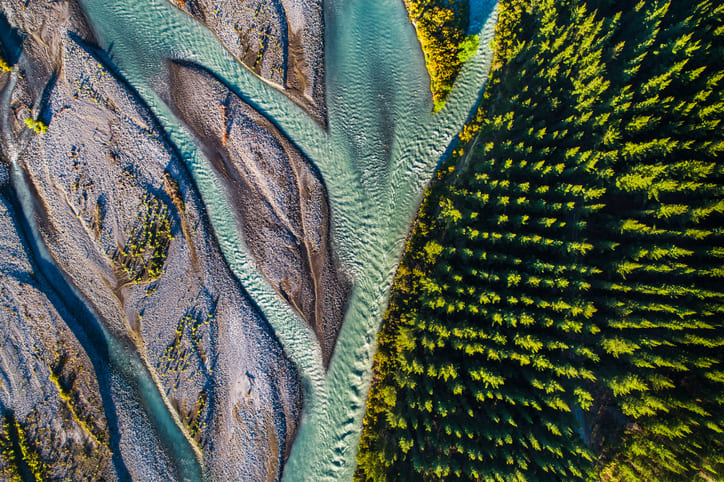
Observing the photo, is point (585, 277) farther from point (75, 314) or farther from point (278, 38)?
point (75, 314)

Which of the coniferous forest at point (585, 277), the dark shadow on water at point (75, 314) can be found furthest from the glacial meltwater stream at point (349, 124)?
the dark shadow on water at point (75, 314)

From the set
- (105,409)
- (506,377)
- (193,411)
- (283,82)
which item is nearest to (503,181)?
(506,377)

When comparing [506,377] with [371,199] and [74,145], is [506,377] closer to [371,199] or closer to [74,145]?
[371,199]

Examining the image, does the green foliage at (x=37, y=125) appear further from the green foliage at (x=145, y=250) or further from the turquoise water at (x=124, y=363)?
the green foliage at (x=145, y=250)

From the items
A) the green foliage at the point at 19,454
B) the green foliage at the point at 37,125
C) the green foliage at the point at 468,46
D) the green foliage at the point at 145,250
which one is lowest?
the green foliage at the point at 19,454

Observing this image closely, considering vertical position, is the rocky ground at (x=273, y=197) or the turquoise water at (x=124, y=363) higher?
the rocky ground at (x=273, y=197)

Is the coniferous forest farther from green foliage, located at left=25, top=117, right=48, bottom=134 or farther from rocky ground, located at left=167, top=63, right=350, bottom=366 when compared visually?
green foliage, located at left=25, top=117, right=48, bottom=134
